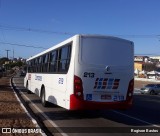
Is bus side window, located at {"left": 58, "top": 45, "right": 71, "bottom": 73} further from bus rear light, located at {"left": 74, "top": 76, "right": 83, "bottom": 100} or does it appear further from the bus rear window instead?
bus rear light, located at {"left": 74, "top": 76, "right": 83, "bottom": 100}

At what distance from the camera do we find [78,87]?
12.6 m

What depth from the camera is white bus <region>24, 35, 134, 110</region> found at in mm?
12656

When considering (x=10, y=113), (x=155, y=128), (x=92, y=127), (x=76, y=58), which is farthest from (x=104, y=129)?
(x=10, y=113)

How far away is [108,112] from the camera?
652 inches

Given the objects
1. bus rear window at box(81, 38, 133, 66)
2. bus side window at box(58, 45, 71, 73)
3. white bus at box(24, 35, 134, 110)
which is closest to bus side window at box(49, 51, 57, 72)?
bus side window at box(58, 45, 71, 73)

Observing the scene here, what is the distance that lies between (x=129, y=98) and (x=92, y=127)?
2.13 metres

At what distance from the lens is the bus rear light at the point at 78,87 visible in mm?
12562

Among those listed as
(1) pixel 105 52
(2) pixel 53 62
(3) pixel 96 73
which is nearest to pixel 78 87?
(3) pixel 96 73

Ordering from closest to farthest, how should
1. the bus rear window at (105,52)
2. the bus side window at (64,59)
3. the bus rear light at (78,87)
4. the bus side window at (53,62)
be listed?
the bus rear light at (78,87) → the bus rear window at (105,52) → the bus side window at (64,59) → the bus side window at (53,62)

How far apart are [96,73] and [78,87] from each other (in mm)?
838

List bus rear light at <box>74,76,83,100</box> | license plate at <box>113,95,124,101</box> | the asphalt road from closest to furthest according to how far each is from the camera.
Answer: the asphalt road
bus rear light at <box>74,76,83,100</box>
license plate at <box>113,95,124,101</box>

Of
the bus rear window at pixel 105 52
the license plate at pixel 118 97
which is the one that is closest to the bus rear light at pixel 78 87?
the bus rear window at pixel 105 52

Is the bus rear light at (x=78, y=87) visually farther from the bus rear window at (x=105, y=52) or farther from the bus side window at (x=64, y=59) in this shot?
the bus side window at (x=64, y=59)

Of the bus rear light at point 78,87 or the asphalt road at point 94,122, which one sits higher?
the bus rear light at point 78,87
